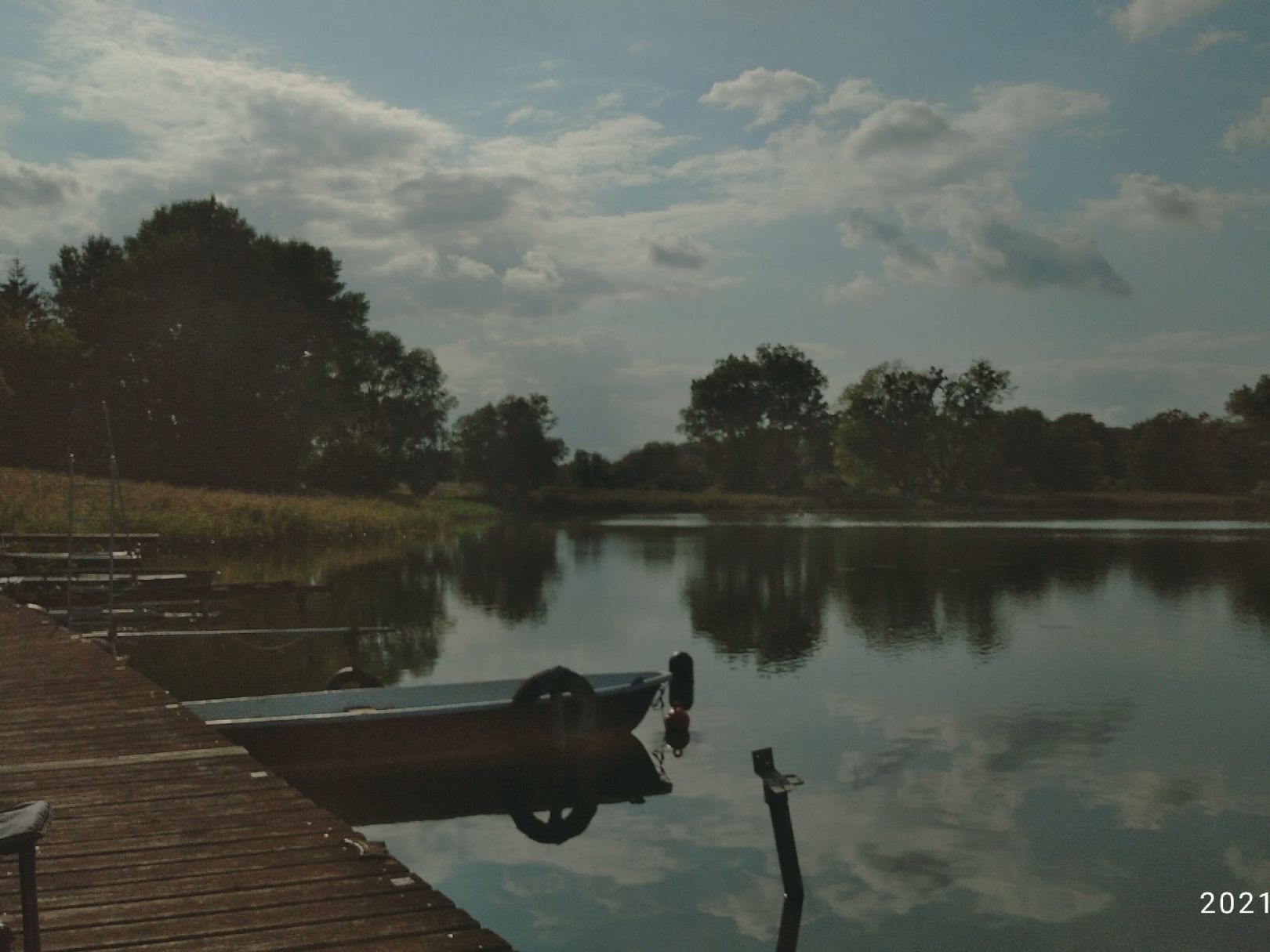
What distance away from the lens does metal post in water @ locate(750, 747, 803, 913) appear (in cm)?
921

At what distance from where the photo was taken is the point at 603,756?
13695 mm

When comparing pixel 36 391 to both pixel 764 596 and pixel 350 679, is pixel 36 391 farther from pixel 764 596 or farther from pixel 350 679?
pixel 350 679

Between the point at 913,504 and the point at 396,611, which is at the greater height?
the point at 913,504

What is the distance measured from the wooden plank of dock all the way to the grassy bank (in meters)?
22.2

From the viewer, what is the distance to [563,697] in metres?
12.6

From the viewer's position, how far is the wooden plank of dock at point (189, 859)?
559cm

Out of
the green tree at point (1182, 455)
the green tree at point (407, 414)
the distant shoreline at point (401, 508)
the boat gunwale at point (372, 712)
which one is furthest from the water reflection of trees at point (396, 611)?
the green tree at point (1182, 455)

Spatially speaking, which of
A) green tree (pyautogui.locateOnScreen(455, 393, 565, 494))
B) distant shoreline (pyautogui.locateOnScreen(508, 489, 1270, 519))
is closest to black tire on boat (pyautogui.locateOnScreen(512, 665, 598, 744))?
distant shoreline (pyautogui.locateOnScreen(508, 489, 1270, 519))

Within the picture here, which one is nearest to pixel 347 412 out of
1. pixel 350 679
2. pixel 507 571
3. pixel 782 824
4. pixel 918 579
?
pixel 507 571

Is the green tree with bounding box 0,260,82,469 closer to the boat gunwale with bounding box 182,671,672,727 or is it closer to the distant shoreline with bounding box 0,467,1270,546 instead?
the distant shoreline with bounding box 0,467,1270,546

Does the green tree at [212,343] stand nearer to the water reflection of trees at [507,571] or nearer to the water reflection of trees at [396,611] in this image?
the water reflection of trees at [507,571]

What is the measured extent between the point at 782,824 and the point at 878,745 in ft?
17.8

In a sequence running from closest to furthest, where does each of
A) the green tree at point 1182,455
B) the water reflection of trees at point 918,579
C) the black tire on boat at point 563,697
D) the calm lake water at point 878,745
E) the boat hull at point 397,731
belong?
the calm lake water at point 878,745
the boat hull at point 397,731
the black tire on boat at point 563,697
the water reflection of trees at point 918,579
the green tree at point 1182,455

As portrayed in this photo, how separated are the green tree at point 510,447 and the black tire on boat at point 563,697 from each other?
3784 inches
